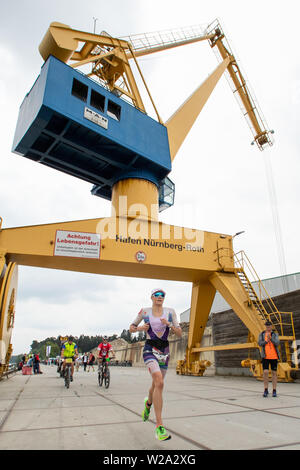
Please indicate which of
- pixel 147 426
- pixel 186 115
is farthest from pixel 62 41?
pixel 147 426

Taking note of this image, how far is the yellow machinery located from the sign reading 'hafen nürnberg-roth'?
0.11ft


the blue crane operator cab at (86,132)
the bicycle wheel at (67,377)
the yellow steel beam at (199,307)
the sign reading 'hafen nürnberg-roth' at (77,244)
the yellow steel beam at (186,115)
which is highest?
the yellow steel beam at (186,115)

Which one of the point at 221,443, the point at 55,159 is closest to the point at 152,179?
the point at 55,159

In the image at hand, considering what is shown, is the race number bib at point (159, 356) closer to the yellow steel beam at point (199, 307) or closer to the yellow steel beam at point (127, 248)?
the yellow steel beam at point (127, 248)

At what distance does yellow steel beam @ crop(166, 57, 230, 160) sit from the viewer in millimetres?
16781

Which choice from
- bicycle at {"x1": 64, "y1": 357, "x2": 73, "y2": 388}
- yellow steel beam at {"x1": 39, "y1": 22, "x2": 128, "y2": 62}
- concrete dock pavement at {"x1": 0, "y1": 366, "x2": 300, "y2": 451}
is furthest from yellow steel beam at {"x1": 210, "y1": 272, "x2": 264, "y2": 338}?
yellow steel beam at {"x1": 39, "y1": 22, "x2": 128, "y2": 62}

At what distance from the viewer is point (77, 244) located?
35.5 ft

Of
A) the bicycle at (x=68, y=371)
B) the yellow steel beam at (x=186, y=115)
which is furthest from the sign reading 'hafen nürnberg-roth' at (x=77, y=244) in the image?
the yellow steel beam at (x=186, y=115)

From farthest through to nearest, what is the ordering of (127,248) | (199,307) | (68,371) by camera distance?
1. (199,307)
2. (127,248)
3. (68,371)

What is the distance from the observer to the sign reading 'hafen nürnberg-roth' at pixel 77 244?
1057 cm

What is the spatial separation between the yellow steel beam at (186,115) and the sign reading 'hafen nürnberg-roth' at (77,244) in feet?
26.3

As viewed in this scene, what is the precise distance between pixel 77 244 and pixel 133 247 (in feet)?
7.20

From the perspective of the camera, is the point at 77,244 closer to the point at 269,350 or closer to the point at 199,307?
the point at 269,350
